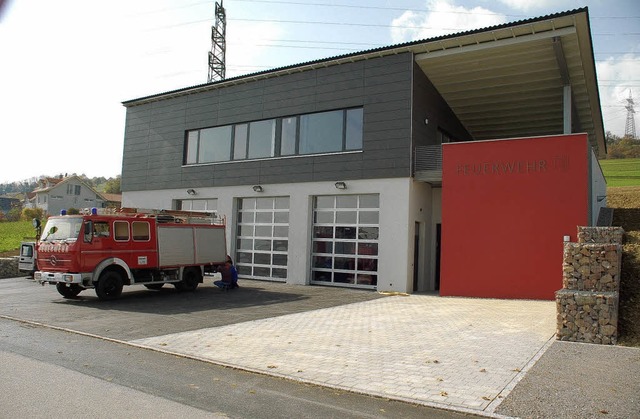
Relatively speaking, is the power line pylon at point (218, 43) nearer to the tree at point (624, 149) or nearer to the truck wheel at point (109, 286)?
the truck wheel at point (109, 286)

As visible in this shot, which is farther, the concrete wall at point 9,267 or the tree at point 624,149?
the tree at point 624,149

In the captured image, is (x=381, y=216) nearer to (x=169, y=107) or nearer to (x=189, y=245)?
(x=189, y=245)

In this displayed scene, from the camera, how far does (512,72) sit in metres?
17.7

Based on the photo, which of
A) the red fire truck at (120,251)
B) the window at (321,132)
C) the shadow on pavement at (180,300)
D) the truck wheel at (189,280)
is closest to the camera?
the shadow on pavement at (180,300)

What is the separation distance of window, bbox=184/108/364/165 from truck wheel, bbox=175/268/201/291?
5911 millimetres

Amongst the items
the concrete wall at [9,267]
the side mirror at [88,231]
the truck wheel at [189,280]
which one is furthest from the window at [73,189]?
the side mirror at [88,231]

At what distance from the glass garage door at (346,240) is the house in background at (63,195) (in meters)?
64.3

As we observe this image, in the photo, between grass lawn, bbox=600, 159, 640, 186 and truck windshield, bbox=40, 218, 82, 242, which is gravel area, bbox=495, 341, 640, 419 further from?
grass lawn, bbox=600, 159, 640, 186

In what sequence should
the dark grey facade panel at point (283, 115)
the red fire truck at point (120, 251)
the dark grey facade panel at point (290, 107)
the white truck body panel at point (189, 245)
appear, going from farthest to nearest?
the dark grey facade panel at point (290, 107), the dark grey facade panel at point (283, 115), the white truck body panel at point (189, 245), the red fire truck at point (120, 251)

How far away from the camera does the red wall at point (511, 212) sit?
1351cm

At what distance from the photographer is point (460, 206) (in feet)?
49.3

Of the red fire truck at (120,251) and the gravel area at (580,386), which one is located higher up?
the red fire truck at (120,251)

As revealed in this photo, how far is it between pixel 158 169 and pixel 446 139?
44.4 feet

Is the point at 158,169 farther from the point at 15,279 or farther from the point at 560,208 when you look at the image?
the point at 560,208
